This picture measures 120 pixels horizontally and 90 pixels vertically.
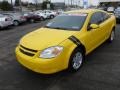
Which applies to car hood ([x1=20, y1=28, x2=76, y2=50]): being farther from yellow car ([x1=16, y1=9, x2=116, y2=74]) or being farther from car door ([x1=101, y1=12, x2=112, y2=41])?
car door ([x1=101, y1=12, x2=112, y2=41])

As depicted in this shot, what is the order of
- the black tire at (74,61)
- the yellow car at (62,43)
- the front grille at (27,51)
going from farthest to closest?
the black tire at (74,61) → the front grille at (27,51) → the yellow car at (62,43)

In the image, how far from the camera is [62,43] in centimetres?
518

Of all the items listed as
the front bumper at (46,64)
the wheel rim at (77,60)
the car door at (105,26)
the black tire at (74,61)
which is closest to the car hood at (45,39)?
the front bumper at (46,64)

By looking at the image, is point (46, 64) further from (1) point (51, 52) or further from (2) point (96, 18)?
(2) point (96, 18)

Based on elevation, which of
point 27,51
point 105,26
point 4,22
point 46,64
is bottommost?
point 46,64

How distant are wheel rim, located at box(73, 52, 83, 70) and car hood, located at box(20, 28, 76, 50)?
58 centimetres

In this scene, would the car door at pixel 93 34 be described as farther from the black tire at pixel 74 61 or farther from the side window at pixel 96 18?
the black tire at pixel 74 61

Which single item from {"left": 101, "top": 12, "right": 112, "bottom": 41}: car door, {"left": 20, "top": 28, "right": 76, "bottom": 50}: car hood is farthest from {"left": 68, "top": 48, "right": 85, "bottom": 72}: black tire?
{"left": 101, "top": 12, "right": 112, "bottom": 41}: car door

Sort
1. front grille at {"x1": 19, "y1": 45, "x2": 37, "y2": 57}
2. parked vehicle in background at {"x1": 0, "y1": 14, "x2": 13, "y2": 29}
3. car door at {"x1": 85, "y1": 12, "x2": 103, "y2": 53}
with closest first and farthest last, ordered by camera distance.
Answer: front grille at {"x1": 19, "y1": 45, "x2": 37, "y2": 57} < car door at {"x1": 85, "y1": 12, "x2": 103, "y2": 53} < parked vehicle in background at {"x1": 0, "y1": 14, "x2": 13, "y2": 29}

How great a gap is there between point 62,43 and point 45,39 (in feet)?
1.73

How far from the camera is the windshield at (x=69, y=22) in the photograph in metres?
6.22

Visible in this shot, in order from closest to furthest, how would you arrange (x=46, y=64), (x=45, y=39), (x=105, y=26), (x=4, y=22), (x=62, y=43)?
1. (x=46, y=64)
2. (x=62, y=43)
3. (x=45, y=39)
4. (x=105, y=26)
5. (x=4, y=22)

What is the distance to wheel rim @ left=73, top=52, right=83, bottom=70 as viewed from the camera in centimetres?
559

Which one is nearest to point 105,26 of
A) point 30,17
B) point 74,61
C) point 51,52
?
point 74,61
